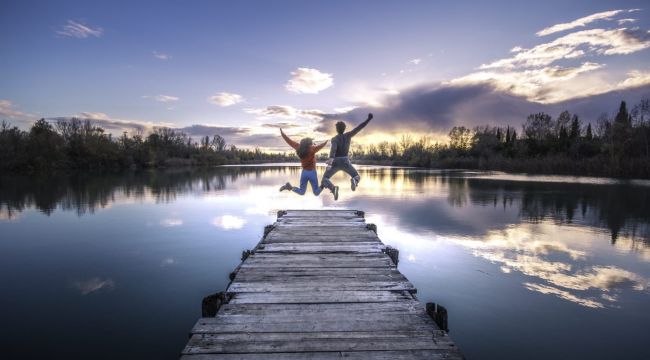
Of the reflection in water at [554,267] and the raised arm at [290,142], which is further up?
the raised arm at [290,142]

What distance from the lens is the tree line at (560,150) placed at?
158 feet

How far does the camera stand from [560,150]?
218 ft

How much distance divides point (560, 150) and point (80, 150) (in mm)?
100698

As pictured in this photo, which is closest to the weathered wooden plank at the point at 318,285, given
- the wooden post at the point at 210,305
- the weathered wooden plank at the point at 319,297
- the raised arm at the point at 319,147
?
the weathered wooden plank at the point at 319,297

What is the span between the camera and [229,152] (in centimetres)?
16825

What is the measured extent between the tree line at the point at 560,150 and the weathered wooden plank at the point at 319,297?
5412 cm

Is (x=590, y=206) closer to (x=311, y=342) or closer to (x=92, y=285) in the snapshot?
(x=311, y=342)

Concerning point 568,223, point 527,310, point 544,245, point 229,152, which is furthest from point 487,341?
point 229,152

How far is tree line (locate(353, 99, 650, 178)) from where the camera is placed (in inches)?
1900

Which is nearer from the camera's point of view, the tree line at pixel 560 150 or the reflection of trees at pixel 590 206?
the reflection of trees at pixel 590 206

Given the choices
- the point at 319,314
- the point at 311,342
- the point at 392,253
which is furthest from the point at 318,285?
the point at 392,253

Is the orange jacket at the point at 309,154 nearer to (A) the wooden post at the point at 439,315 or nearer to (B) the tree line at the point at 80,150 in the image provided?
(A) the wooden post at the point at 439,315

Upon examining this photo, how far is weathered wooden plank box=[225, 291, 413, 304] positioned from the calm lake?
239 centimetres

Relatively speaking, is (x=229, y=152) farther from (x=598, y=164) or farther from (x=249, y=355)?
(x=249, y=355)
